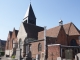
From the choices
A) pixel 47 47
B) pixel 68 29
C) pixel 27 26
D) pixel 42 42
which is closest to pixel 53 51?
pixel 47 47

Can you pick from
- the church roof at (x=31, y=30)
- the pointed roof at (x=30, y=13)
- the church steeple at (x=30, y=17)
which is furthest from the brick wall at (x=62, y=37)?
the pointed roof at (x=30, y=13)

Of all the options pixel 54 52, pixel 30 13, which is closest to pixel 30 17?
pixel 30 13

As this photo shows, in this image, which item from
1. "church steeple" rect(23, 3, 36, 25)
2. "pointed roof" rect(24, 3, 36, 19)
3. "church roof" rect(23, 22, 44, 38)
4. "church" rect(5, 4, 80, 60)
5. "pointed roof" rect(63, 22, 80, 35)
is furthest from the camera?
"pointed roof" rect(24, 3, 36, 19)

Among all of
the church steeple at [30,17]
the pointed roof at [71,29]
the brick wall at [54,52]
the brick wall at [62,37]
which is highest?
the church steeple at [30,17]

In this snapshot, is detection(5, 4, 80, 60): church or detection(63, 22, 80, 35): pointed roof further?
detection(63, 22, 80, 35): pointed roof

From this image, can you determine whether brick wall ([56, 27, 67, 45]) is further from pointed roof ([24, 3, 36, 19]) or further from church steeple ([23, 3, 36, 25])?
pointed roof ([24, 3, 36, 19])

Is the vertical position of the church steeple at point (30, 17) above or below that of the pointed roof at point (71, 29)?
above

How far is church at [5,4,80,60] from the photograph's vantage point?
1082 inches

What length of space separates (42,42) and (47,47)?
2.05m

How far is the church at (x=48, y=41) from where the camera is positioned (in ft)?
90.2

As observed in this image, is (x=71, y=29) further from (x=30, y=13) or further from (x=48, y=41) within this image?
(x=30, y=13)

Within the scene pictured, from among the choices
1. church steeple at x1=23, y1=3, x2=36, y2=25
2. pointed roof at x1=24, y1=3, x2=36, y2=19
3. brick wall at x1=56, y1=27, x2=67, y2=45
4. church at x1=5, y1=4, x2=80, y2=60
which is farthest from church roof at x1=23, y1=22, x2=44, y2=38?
brick wall at x1=56, y1=27, x2=67, y2=45

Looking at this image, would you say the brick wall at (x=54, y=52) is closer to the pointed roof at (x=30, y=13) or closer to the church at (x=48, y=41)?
the church at (x=48, y=41)

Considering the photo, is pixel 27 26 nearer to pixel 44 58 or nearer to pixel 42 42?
pixel 42 42
